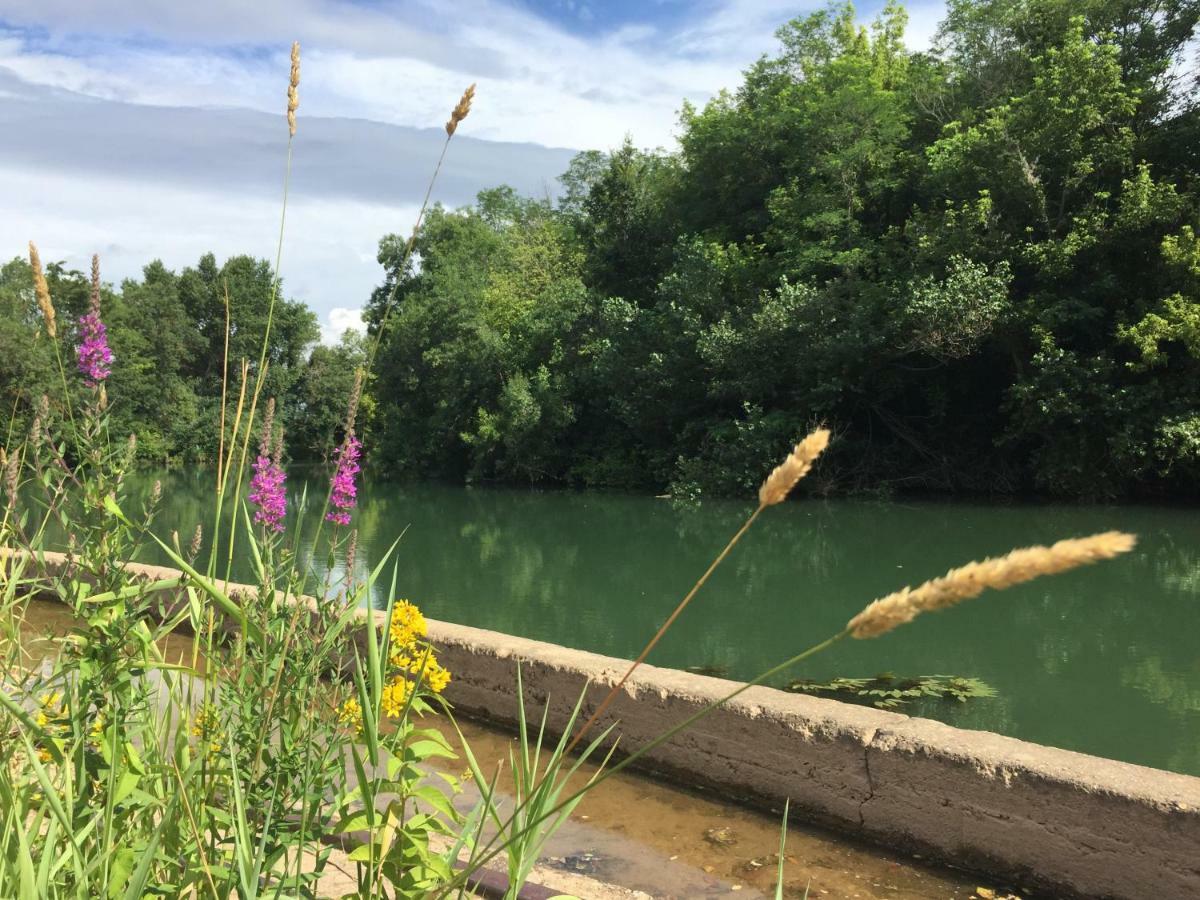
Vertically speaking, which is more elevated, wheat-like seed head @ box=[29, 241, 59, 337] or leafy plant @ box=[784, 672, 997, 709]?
wheat-like seed head @ box=[29, 241, 59, 337]

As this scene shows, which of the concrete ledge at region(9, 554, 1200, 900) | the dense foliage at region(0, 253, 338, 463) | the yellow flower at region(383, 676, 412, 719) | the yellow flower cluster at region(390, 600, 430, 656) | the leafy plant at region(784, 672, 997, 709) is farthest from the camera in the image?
the dense foliage at region(0, 253, 338, 463)

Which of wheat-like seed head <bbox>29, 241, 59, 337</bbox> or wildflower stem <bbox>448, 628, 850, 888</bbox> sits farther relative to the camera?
wheat-like seed head <bbox>29, 241, 59, 337</bbox>

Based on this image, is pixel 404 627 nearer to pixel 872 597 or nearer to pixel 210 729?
pixel 210 729

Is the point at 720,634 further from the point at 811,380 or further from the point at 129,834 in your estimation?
the point at 811,380

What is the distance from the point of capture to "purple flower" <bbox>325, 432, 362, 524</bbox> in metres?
1.41

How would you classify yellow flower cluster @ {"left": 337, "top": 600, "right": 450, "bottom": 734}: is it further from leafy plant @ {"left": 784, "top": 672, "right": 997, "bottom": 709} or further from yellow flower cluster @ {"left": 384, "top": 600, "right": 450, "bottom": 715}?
leafy plant @ {"left": 784, "top": 672, "right": 997, "bottom": 709}

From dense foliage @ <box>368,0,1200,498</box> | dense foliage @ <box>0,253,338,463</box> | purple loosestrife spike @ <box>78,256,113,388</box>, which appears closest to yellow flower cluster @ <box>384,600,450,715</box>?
purple loosestrife spike @ <box>78,256,113,388</box>

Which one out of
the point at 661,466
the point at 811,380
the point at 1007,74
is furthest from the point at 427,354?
the point at 1007,74

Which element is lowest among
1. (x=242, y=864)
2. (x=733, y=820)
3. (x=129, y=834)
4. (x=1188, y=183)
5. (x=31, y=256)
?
(x=733, y=820)

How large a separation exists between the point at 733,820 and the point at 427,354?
2321cm

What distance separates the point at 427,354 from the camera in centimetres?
2525

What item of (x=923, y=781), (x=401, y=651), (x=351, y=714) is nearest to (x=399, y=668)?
(x=401, y=651)

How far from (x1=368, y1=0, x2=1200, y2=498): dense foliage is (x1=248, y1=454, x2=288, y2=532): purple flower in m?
13.7

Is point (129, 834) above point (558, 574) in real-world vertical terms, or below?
above
